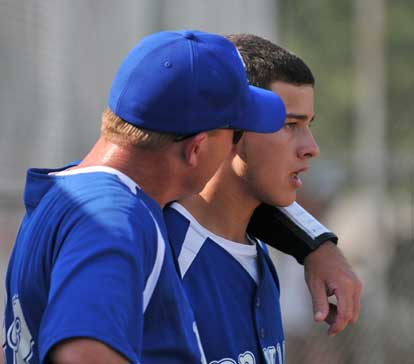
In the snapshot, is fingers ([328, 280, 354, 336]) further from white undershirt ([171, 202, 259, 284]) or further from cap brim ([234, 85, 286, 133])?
cap brim ([234, 85, 286, 133])

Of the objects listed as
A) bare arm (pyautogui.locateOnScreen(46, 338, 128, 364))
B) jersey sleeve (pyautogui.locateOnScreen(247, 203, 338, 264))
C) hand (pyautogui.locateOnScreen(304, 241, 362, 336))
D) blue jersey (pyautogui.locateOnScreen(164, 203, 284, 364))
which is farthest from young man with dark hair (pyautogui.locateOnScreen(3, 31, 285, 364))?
jersey sleeve (pyautogui.locateOnScreen(247, 203, 338, 264))

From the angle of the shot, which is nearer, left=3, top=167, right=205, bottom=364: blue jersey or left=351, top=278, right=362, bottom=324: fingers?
left=3, top=167, right=205, bottom=364: blue jersey

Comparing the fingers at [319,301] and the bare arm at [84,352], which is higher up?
the bare arm at [84,352]

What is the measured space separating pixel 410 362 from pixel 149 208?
6.15 metres

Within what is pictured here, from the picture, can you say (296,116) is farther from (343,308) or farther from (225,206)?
(343,308)

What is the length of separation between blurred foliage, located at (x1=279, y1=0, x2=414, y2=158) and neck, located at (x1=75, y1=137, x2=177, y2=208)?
14.4 meters

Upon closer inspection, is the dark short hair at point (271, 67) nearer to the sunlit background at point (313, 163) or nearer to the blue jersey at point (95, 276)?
the blue jersey at point (95, 276)

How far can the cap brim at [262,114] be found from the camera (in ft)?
7.73

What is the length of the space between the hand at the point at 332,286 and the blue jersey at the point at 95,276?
819 mm

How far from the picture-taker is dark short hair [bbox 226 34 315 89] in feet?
10.2

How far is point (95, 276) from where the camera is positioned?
1892mm

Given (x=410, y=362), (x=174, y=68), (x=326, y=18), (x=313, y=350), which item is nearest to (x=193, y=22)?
(x=313, y=350)

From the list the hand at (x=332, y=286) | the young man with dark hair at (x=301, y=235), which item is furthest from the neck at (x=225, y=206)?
the hand at (x=332, y=286)

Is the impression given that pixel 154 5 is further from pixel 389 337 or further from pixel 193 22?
pixel 389 337
